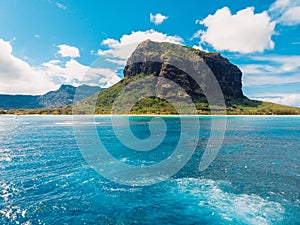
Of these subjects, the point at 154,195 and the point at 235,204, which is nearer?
the point at 235,204

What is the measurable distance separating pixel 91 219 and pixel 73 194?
6.49m

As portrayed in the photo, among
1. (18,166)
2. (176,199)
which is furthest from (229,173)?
(18,166)

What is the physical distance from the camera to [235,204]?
22391mm

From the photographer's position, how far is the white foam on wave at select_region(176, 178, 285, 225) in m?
19.6

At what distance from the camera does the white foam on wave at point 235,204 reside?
1961 centimetres

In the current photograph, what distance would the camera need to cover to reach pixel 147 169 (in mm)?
35969

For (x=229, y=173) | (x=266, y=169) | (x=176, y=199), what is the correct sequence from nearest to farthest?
(x=176, y=199)
(x=229, y=173)
(x=266, y=169)

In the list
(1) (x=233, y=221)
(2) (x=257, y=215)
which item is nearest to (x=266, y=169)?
(2) (x=257, y=215)

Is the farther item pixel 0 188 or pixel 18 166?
pixel 18 166

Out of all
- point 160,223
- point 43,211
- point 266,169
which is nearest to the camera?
point 160,223

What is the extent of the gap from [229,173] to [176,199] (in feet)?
42.6

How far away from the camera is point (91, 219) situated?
752 inches

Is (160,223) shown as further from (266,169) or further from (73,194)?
(266,169)

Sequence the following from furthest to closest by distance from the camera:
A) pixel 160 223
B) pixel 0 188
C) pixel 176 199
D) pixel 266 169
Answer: pixel 266 169, pixel 0 188, pixel 176 199, pixel 160 223
